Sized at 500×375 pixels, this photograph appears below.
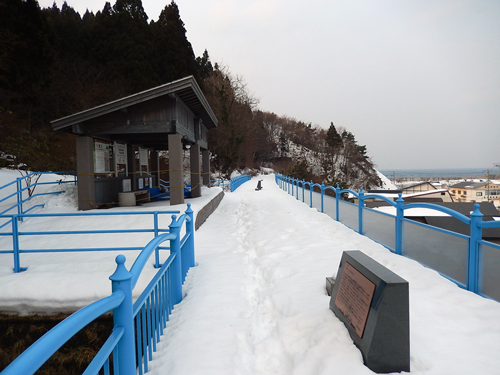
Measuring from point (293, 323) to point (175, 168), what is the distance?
7.91 metres

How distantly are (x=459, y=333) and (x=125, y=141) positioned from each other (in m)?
13.6

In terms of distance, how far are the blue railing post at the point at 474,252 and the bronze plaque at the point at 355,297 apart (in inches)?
78.9

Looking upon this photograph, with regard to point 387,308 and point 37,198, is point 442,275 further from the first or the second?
point 37,198

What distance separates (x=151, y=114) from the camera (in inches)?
409

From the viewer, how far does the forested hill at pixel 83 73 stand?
53.4 ft

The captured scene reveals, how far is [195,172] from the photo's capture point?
14055 millimetres

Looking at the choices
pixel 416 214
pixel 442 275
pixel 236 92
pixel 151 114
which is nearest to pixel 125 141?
pixel 151 114

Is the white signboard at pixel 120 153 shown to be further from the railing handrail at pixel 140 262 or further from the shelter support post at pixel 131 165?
the railing handrail at pixel 140 262

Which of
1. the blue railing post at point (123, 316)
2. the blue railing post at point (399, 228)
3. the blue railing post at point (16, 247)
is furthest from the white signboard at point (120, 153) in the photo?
the blue railing post at point (123, 316)

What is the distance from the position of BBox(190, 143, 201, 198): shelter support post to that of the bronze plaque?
11094 millimetres

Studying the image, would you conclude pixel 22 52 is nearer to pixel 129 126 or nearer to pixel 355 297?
pixel 129 126

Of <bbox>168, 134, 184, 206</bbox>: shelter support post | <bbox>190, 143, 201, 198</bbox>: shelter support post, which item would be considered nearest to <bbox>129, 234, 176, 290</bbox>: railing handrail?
<bbox>168, 134, 184, 206</bbox>: shelter support post

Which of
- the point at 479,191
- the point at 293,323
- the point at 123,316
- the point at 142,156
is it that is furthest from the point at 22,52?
the point at 479,191

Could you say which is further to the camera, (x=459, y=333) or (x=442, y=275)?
(x=442, y=275)
